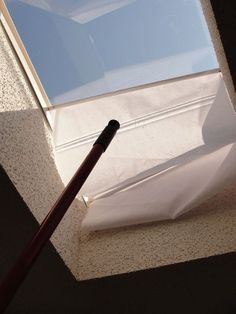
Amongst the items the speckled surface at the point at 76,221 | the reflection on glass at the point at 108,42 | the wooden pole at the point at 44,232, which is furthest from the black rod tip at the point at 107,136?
the reflection on glass at the point at 108,42

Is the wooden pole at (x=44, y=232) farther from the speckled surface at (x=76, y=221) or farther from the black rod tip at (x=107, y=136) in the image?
the speckled surface at (x=76, y=221)

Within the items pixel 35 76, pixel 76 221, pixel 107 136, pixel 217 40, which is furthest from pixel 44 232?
pixel 35 76

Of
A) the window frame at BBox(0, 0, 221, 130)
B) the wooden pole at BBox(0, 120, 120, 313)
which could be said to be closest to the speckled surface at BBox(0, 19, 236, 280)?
the window frame at BBox(0, 0, 221, 130)

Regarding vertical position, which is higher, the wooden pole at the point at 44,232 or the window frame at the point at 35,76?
the window frame at the point at 35,76

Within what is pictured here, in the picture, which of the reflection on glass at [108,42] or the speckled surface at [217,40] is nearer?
the speckled surface at [217,40]

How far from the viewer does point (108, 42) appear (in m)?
1.47

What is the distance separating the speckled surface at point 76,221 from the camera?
117 centimetres

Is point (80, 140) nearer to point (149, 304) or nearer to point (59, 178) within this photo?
point (59, 178)

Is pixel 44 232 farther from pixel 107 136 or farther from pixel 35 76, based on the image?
pixel 35 76

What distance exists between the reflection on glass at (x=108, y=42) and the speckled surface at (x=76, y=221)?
155 millimetres

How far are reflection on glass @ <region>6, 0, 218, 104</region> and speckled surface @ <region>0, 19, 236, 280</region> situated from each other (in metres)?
0.15

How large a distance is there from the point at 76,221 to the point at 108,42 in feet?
2.64

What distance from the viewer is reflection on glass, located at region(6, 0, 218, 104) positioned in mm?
1385

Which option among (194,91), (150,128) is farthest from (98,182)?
(194,91)
